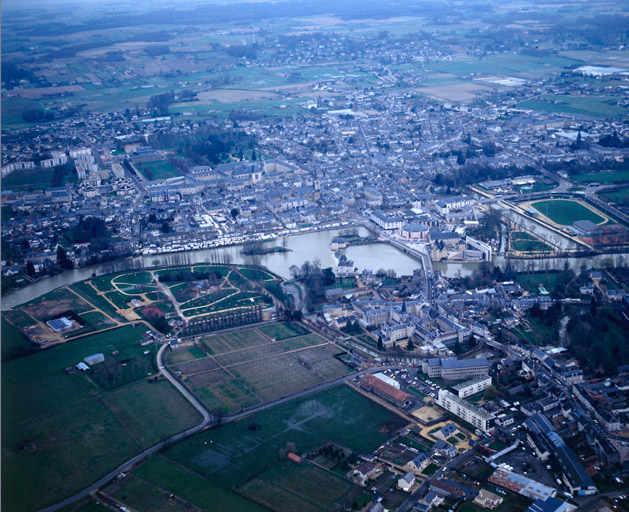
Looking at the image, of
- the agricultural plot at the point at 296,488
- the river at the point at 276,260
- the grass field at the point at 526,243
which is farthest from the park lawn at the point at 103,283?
the grass field at the point at 526,243

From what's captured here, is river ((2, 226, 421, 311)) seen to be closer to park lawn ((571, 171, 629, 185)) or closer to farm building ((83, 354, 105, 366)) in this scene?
farm building ((83, 354, 105, 366))

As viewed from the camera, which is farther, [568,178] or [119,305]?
[568,178]

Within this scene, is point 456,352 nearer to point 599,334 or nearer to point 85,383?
point 599,334

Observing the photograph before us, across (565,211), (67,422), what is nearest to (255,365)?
(67,422)

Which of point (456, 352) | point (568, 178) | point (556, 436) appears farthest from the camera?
point (568, 178)

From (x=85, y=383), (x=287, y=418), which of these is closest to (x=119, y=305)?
(x=85, y=383)

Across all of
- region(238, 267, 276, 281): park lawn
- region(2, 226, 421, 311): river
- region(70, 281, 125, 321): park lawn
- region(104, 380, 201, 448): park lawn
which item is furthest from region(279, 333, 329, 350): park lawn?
region(70, 281, 125, 321): park lawn
